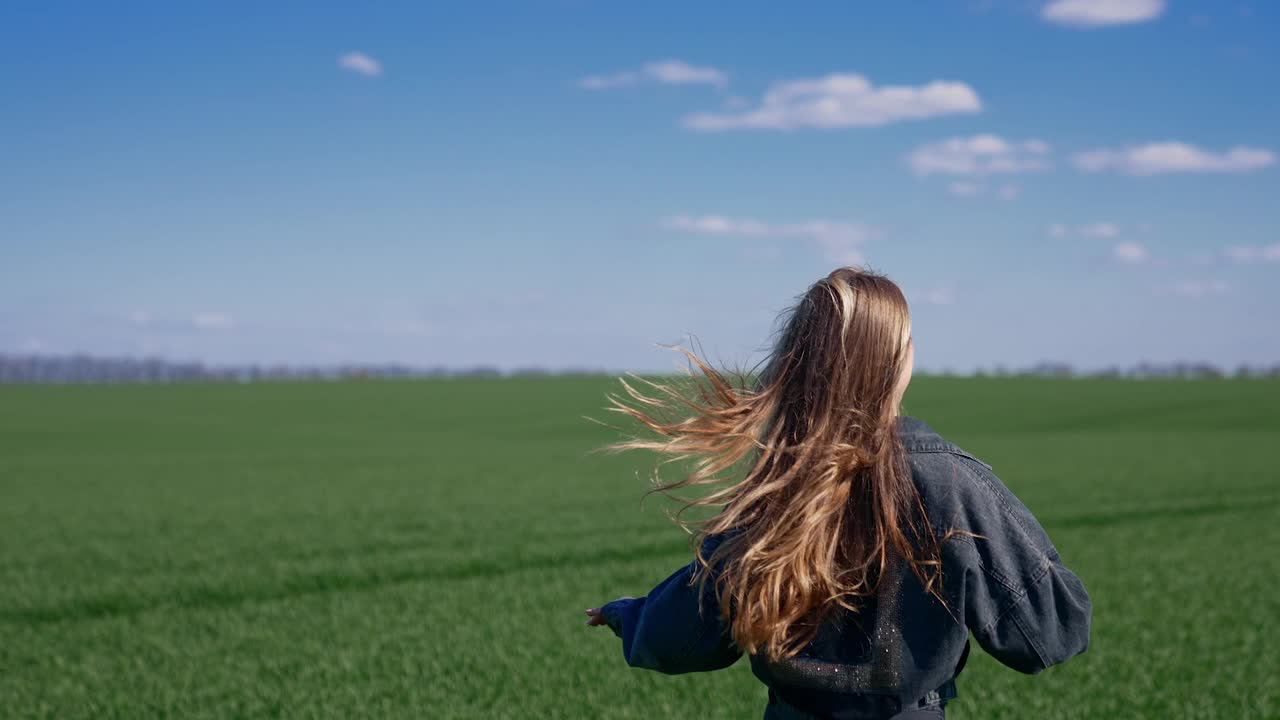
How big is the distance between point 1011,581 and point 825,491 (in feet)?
1.48

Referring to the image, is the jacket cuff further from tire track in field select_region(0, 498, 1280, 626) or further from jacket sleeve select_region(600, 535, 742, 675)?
tire track in field select_region(0, 498, 1280, 626)

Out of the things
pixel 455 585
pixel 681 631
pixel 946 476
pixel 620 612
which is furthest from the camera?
pixel 455 585

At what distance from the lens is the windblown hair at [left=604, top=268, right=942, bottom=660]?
2.41 metres

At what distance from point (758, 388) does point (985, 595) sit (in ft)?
2.42

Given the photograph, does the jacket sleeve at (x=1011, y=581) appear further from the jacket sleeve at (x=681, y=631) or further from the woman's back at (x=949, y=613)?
the jacket sleeve at (x=681, y=631)

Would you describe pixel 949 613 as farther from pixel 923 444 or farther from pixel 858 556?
pixel 923 444

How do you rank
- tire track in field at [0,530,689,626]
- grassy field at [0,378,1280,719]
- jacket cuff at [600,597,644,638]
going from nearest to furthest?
jacket cuff at [600,597,644,638], grassy field at [0,378,1280,719], tire track in field at [0,530,689,626]

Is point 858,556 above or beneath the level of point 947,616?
above

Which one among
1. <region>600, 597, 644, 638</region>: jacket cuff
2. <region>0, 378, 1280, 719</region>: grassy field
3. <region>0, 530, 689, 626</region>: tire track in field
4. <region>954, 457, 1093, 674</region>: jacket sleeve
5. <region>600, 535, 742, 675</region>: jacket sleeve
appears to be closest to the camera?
<region>954, 457, 1093, 674</region>: jacket sleeve

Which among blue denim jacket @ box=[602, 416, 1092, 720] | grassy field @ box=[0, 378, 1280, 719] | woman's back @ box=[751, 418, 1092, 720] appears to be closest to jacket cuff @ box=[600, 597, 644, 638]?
blue denim jacket @ box=[602, 416, 1092, 720]

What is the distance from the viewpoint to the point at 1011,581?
7.77 feet

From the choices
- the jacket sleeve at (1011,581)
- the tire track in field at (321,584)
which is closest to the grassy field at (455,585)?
the tire track in field at (321,584)

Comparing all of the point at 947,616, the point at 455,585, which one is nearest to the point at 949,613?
the point at 947,616

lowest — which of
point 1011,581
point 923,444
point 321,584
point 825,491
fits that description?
point 321,584
